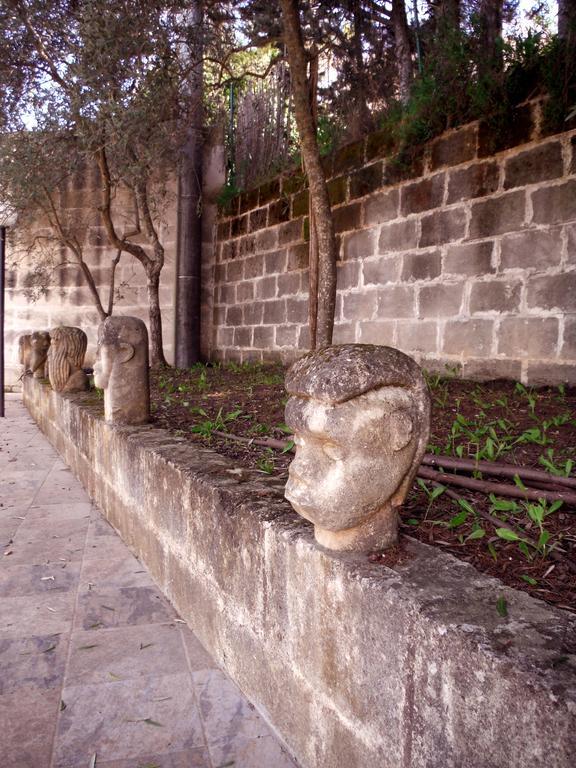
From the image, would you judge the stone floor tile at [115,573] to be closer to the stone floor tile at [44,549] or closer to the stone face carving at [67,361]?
the stone floor tile at [44,549]

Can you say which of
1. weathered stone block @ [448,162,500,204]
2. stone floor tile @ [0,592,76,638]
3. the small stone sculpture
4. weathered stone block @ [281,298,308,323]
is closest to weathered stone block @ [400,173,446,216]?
weathered stone block @ [448,162,500,204]

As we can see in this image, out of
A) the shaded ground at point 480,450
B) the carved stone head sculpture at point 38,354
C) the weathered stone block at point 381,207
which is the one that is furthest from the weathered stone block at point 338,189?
the carved stone head sculpture at point 38,354

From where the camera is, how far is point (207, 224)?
909cm

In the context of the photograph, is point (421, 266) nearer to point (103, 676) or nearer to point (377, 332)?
point (377, 332)

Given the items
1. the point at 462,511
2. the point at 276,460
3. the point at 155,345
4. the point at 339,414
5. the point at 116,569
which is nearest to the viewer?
the point at 339,414

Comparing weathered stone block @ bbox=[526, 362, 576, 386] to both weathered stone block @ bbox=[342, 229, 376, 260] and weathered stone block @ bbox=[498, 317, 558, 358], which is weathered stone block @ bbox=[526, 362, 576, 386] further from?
→ weathered stone block @ bbox=[342, 229, 376, 260]

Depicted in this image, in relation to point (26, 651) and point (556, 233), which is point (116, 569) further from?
point (556, 233)

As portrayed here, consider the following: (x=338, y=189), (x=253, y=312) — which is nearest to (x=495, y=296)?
(x=338, y=189)

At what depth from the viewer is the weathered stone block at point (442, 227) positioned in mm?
4582

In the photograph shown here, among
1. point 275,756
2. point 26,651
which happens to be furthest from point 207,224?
point 275,756

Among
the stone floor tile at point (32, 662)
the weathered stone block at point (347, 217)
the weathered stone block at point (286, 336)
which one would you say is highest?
the weathered stone block at point (347, 217)

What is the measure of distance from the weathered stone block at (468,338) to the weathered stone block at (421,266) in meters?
0.48

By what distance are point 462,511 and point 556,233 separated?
2669mm

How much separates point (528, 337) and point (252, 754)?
3.37 meters
